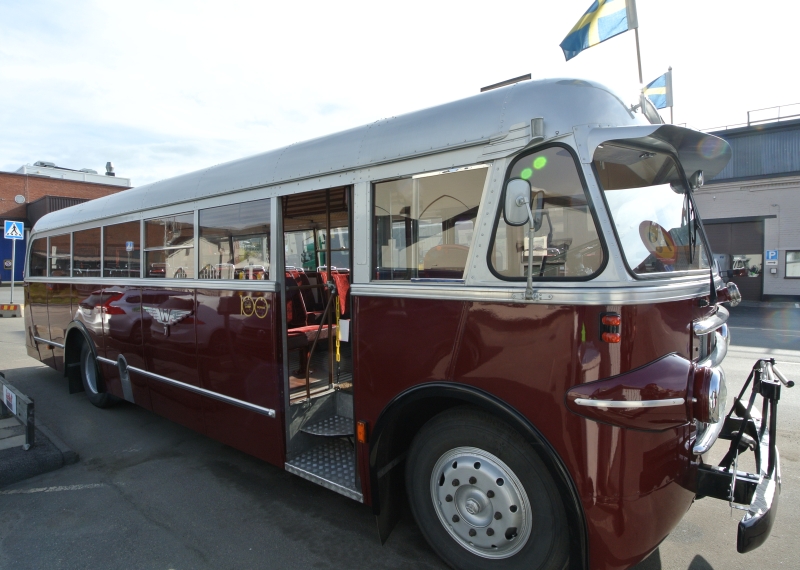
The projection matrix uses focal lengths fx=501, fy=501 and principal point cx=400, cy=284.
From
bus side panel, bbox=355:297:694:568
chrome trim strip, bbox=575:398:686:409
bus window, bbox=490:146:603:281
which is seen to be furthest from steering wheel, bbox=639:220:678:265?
chrome trim strip, bbox=575:398:686:409

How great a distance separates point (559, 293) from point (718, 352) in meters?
1.56

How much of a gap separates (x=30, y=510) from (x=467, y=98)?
4387mm

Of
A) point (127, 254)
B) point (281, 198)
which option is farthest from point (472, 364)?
point (127, 254)

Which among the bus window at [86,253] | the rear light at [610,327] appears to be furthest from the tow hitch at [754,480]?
the bus window at [86,253]

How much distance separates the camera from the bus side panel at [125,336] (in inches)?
211

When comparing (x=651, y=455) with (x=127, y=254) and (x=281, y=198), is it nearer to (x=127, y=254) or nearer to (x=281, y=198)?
(x=281, y=198)

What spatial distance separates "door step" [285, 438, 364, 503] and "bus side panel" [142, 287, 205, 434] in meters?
1.32

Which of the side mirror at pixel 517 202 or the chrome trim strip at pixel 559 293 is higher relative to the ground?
the side mirror at pixel 517 202

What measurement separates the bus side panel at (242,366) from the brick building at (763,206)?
20.0 m

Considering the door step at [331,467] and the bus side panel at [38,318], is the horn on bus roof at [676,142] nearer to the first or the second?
the door step at [331,467]

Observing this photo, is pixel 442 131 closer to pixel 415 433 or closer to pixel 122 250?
pixel 415 433

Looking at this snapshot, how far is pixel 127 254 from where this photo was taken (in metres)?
5.51

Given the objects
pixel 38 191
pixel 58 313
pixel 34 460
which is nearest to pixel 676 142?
pixel 34 460

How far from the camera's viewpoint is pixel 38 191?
3444cm
